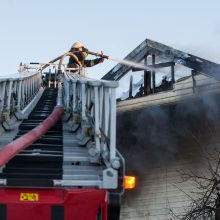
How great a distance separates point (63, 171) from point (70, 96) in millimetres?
3373

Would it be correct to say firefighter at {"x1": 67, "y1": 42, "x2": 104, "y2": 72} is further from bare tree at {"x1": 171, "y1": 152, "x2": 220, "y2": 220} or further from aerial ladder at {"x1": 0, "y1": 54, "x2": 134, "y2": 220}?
aerial ladder at {"x1": 0, "y1": 54, "x2": 134, "y2": 220}

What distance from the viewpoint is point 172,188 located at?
11461 mm

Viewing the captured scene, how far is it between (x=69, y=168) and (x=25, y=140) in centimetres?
57

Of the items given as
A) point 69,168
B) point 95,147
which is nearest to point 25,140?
point 69,168

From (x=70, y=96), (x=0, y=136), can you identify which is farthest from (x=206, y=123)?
(x=0, y=136)

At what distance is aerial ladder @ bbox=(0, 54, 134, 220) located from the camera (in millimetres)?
3992

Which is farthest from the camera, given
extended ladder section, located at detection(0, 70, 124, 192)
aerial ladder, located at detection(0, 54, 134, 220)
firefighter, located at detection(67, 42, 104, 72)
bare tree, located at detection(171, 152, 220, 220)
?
firefighter, located at detection(67, 42, 104, 72)

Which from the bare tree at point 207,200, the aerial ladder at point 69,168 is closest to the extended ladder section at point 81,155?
the aerial ladder at point 69,168

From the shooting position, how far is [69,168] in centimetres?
463

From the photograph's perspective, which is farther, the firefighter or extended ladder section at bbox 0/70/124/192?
the firefighter

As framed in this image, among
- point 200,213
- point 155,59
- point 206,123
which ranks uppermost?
point 155,59

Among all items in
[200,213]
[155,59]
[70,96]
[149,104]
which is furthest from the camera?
[155,59]

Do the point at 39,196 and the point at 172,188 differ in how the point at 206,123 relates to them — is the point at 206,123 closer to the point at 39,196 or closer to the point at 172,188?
the point at 172,188

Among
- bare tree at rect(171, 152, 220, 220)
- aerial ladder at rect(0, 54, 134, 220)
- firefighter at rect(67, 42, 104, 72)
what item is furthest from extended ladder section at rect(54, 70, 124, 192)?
firefighter at rect(67, 42, 104, 72)
